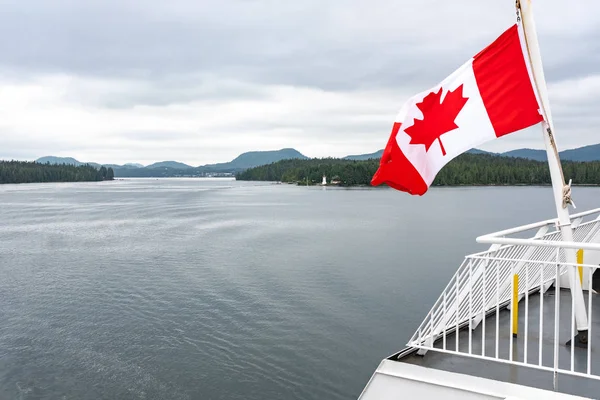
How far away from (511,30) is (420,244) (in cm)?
2496

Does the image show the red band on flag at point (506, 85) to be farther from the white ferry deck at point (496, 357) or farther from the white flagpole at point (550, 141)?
the white ferry deck at point (496, 357)

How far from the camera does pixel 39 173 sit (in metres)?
173

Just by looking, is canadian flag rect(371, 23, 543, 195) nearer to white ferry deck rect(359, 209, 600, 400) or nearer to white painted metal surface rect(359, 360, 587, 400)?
white ferry deck rect(359, 209, 600, 400)

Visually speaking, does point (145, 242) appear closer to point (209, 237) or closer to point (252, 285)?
point (209, 237)

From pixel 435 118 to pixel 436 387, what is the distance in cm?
274

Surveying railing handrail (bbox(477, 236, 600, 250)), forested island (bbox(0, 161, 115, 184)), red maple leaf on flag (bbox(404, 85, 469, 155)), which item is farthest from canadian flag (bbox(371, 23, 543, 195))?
forested island (bbox(0, 161, 115, 184))

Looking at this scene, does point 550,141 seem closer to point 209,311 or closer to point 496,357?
point 496,357

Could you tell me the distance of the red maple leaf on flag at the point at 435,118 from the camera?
5.21 meters

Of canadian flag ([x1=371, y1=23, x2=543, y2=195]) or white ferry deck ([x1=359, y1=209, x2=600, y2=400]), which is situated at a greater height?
canadian flag ([x1=371, y1=23, x2=543, y2=195])

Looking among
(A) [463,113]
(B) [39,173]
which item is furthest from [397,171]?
(B) [39,173]

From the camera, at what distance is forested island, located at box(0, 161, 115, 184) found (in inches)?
6358

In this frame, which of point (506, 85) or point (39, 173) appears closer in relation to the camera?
point (506, 85)

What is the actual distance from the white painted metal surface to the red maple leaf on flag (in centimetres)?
226

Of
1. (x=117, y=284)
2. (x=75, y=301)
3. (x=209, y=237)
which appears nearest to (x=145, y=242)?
(x=209, y=237)
